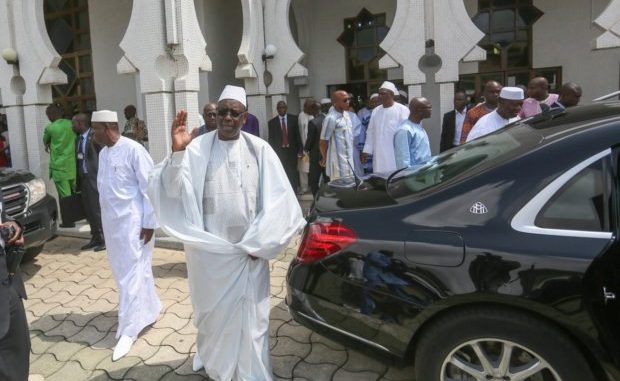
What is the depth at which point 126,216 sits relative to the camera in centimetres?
367

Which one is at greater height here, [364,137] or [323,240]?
[364,137]

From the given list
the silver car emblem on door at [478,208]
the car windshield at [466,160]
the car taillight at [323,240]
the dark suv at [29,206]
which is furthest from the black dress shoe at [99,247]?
the silver car emblem on door at [478,208]

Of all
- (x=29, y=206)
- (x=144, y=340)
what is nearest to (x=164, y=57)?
(x=29, y=206)

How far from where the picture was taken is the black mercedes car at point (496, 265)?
2107mm

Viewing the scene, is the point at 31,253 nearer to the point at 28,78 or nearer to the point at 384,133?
the point at 28,78

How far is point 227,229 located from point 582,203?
1.85 meters

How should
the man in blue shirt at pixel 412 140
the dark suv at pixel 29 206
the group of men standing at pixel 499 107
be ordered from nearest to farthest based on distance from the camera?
the group of men standing at pixel 499 107 → the man in blue shirt at pixel 412 140 → the dark suv at pixel 29 206

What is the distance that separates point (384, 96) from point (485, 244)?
413cm

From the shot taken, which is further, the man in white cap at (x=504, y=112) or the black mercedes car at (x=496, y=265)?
the man in white cap at (x=504, y=112)

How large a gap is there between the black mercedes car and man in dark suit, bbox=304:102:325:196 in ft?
16.5

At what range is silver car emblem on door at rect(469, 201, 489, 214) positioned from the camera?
230 cm

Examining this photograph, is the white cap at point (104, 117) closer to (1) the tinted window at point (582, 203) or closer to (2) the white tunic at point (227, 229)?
(2) the white tunic at point (227, 229)

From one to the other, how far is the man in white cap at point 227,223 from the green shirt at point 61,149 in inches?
192

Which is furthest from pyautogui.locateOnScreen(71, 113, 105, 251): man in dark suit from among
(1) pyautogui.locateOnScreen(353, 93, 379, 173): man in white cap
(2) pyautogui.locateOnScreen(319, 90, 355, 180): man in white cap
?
(1) pyautogui.locateOnScreen(353, 93, 379, 173): man in white cap
